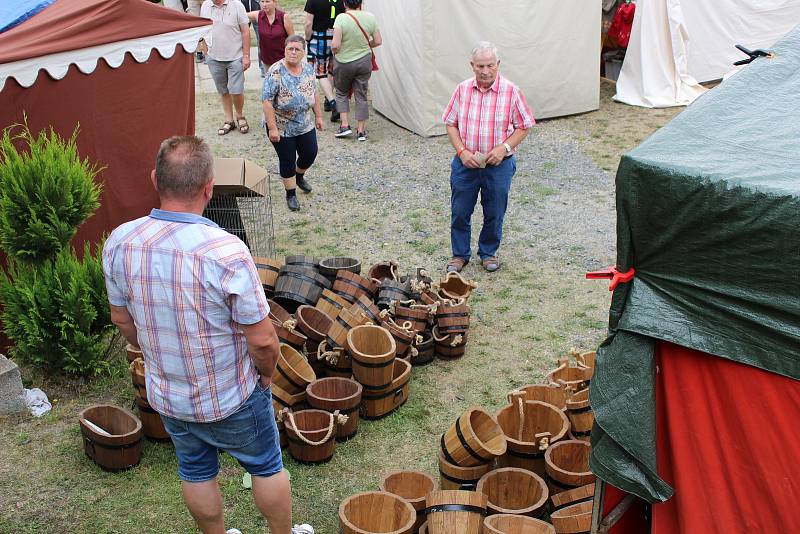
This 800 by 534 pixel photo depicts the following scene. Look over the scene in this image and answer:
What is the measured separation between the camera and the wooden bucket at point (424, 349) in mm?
5637

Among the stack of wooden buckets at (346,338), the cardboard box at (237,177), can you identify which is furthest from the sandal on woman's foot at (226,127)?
the stack of wooden buckets at (346,338)

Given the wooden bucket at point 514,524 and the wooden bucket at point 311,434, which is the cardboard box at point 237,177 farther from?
the wooden bucket at point 514,524

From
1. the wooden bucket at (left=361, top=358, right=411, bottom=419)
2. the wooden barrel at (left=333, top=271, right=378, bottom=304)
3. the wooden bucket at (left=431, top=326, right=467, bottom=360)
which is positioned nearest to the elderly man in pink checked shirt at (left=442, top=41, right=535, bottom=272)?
the wooden barrel at (left=333, top=271, right=378, bottom=304)

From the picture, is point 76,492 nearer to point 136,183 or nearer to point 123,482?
point 123,482

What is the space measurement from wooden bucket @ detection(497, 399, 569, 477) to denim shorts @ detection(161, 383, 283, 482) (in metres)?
1.43

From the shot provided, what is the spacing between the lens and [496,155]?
6418 millimetres

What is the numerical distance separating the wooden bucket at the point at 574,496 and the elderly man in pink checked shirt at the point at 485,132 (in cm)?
315

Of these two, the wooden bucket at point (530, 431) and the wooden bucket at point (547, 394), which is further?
the wooden bucket at point (547, 394)

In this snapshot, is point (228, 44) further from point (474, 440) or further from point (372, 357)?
point (474, 440)

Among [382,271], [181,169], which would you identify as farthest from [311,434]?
[382,271]

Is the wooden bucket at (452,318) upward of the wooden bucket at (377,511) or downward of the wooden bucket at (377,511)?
upward

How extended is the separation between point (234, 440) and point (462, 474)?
1.39 meters

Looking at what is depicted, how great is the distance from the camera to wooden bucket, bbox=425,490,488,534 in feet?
12.3

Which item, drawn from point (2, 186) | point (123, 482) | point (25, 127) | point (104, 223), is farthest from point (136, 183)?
point (123, 482)
